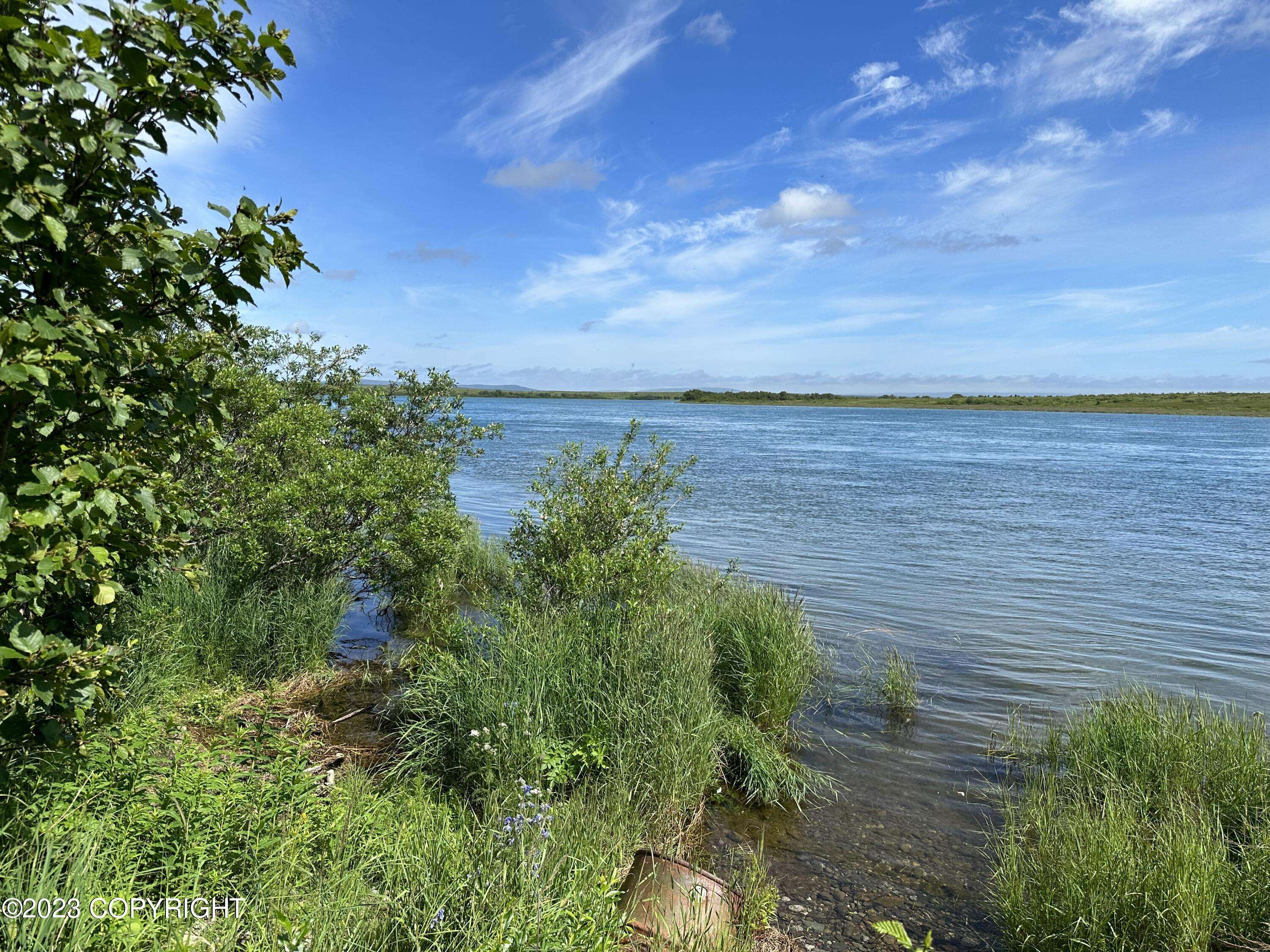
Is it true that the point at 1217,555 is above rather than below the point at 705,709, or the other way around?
below

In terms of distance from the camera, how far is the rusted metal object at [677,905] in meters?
4.32

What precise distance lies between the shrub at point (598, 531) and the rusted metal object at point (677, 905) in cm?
354

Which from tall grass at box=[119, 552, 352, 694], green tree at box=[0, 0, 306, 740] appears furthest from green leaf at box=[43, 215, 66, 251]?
tall grass at box=[119, 552, 352, 694]

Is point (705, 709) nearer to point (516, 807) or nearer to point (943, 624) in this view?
point (516, 807)

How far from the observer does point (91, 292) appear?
9.93 feet

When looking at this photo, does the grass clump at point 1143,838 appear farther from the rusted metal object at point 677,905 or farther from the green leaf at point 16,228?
the green leaf at point 16,228

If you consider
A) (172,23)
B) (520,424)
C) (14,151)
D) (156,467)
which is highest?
(172,23)

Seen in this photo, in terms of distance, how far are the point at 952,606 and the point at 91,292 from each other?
15.1m

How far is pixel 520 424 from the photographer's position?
96.1 m

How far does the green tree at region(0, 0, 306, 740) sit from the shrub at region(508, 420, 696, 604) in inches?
217

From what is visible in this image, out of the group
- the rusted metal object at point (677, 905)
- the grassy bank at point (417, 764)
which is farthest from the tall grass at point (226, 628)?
the rusted metal object at point (677, 905)

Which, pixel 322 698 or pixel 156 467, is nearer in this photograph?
pixel 156 467

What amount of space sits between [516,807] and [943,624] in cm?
1076

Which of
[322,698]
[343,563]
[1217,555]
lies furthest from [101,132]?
[1217,555]
